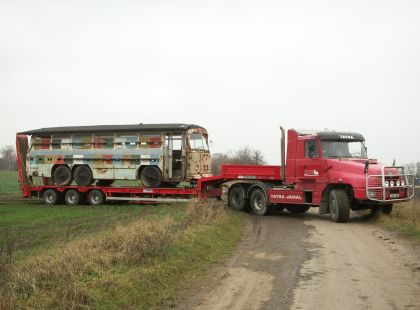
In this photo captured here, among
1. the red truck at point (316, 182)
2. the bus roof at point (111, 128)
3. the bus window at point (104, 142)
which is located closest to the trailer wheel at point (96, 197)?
the bus window at point (104, 142)

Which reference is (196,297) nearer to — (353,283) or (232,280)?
(232,280)

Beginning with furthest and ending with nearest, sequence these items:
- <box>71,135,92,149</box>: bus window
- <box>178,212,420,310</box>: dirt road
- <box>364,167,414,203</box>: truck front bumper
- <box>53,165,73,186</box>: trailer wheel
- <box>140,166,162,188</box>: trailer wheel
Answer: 1. <box>53,165,73,186</box>: trailer wheel
2. <box>71,135,92,149</box>: bus window
3. <box>140,166,162,188</box>: trailer wheel
4. <box>364,167,414,203</box>: truck front bumper
5. <box>178,212,420,310</box>: dirt road

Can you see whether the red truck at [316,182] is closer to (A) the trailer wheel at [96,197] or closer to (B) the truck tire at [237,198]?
(B) the truck tire at [237,198]

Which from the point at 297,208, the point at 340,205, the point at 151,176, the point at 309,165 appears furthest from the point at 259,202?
the point at 151,176

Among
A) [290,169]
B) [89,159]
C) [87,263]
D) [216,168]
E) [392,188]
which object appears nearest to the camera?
[87,263]

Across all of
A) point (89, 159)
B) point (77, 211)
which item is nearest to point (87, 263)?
point (77, 211)

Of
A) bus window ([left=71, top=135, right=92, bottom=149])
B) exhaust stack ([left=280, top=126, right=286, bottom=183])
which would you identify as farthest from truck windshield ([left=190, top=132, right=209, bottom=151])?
exhaust stack ([left=280, top=126, right=286, bottom=183])

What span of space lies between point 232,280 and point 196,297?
117 centimetres

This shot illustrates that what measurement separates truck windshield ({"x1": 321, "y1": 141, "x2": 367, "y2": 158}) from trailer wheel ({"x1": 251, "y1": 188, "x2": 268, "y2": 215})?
3.07m

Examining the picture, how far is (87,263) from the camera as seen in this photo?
8.05m

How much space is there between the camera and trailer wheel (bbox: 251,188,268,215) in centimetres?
1897

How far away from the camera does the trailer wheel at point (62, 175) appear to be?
82.5 ft

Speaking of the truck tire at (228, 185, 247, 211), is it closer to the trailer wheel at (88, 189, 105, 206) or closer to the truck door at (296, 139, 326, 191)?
the truck door at (296, 139, 326, 191)

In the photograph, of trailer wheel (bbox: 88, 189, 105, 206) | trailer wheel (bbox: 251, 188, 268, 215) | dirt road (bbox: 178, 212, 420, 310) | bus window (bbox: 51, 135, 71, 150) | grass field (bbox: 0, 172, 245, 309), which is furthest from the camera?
bus window (bbox: 51, 135, 71, 150)
